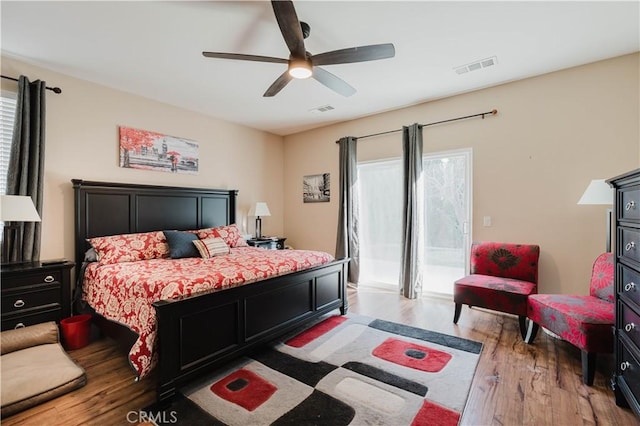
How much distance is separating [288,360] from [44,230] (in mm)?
3007

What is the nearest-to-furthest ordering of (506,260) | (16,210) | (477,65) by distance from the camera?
(16,210)
(477,65)
(506,260)

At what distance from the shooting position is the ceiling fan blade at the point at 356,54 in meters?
2.18

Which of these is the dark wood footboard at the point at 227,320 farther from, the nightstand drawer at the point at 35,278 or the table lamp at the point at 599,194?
the table lamp at the point at 599,194

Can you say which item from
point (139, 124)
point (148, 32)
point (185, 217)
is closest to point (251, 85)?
point (148, 32)

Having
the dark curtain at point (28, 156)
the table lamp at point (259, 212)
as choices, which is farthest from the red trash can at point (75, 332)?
the table lamp at point (259, 212)

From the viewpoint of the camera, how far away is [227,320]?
7.67 ft

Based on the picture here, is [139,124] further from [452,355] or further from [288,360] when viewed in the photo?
[452,355]

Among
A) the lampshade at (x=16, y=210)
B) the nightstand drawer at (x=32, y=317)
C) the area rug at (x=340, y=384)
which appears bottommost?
the area rug at (x=340, y=384)

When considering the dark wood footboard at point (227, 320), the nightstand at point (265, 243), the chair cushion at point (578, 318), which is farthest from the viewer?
the nightstand at point (265, 243)

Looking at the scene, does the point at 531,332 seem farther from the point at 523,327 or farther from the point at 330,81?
the point at 330,81

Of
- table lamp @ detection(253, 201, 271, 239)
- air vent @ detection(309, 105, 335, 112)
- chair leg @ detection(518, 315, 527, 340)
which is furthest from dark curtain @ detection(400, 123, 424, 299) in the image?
table lamp @ detection(253, 201, 271, 239)

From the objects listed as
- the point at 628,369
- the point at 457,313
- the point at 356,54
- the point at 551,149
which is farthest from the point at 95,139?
the point at 551,149

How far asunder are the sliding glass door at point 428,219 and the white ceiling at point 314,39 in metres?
1.15

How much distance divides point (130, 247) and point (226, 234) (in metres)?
1.20
